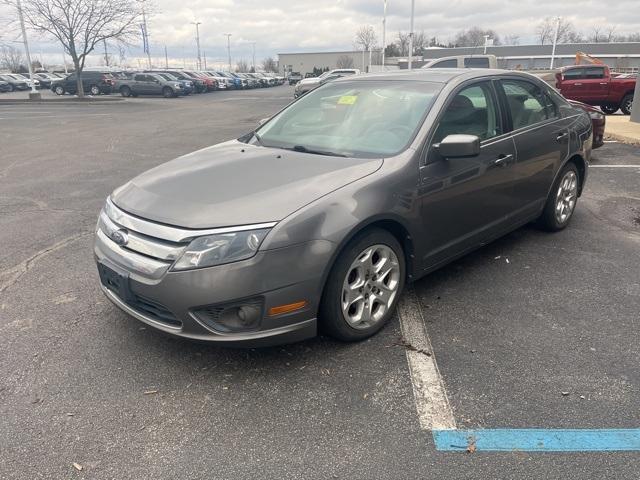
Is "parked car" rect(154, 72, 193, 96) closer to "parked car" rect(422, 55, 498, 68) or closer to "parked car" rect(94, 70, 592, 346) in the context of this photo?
"parked car" rect(422, 55, 498, 68)

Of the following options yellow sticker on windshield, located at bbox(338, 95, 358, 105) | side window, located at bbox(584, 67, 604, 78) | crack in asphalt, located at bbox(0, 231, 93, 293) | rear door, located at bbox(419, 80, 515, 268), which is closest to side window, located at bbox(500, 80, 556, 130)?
rear door, located at bbox(419, 80, 515, 268)

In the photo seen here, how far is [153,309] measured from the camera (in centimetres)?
289

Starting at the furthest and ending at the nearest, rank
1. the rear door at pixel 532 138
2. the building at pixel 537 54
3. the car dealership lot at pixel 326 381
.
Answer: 1. the building at pixel 537 54
2. the rear door at pixel 532 138
3. the car dealership lot at pixel 326 381

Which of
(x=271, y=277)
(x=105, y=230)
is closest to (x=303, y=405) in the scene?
(x=271, y=277)

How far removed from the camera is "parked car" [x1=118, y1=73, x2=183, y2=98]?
35.5m

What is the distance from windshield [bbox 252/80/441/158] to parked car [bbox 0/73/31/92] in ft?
170

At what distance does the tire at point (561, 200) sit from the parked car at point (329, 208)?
Answer: 0.41m

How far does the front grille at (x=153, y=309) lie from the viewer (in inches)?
111

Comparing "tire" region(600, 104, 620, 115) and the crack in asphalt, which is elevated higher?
"tire" region(600, 104, 620, 115)

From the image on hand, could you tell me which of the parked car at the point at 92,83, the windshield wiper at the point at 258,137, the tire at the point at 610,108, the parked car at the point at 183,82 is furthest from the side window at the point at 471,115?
the parked car at the point at 92,83

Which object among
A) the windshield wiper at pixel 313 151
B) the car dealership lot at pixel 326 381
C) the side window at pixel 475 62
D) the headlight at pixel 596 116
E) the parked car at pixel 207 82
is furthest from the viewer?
the parked car at pixel 207 82

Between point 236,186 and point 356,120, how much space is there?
4.15 ft

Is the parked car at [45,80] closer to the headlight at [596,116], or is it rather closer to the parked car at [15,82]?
the parked car at [15,82]

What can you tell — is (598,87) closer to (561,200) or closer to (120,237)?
(561,200)
